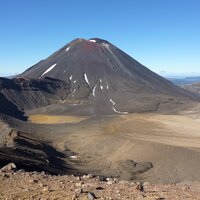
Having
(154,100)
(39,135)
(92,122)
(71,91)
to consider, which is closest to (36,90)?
(71,91)

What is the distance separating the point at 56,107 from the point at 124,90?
23032 millimetres

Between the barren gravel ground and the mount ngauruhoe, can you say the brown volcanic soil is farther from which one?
the barren gravel ground

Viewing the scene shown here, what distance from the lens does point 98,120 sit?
71875 mm

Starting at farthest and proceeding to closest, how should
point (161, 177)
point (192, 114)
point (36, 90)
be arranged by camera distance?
point (36, 90) → point (192, 114) → point (161, 177)

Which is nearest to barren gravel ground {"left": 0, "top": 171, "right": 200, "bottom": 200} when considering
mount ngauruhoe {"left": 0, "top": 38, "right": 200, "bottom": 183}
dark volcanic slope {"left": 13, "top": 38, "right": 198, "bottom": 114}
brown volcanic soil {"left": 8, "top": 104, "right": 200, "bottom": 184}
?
mount ngauruhoe {"left": 0, "top": 38, "right": 200, "bottom": 183}

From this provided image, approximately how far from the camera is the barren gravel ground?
44.1 ft

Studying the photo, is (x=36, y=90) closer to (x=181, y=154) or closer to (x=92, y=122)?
(x=92, y=122)

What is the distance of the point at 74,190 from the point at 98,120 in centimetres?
5778

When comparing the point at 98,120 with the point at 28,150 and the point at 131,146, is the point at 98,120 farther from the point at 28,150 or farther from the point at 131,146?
the point at 28,150

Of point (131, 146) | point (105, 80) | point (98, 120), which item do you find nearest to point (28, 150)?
point (131, 146)

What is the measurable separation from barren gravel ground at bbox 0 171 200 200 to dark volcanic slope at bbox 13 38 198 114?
7357 centimetres

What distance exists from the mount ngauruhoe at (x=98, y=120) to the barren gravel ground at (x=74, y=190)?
10.7 m

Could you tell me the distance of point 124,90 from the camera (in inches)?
4301

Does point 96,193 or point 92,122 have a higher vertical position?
point 96,193
